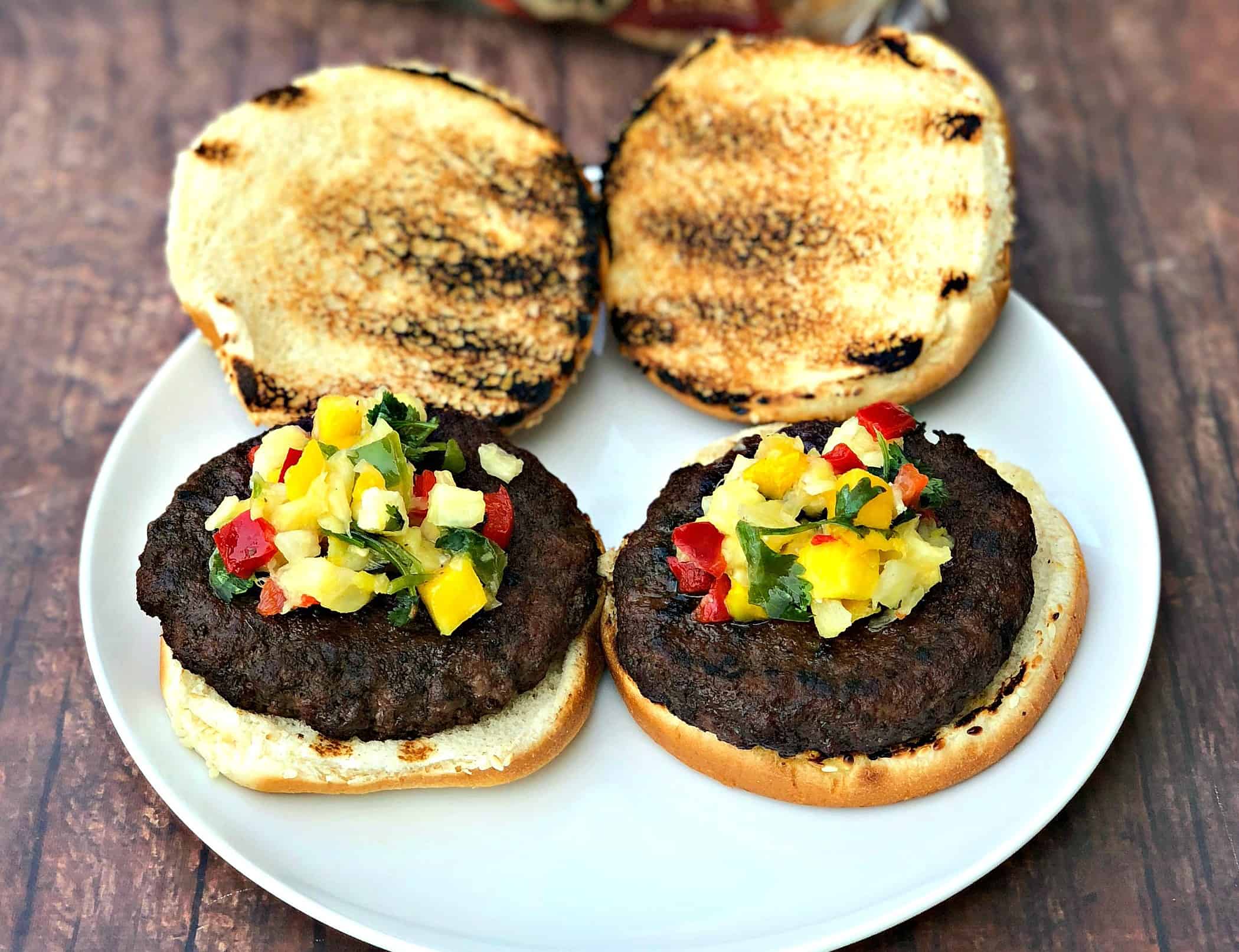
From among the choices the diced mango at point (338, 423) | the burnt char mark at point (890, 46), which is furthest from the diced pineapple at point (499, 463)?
the burnt char mark at point (890, 46)

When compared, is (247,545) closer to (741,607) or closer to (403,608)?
(403,608)

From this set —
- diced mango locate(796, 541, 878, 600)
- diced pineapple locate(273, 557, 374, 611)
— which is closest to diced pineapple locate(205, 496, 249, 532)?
diced pineapple locate(273, 557, 374, 611)

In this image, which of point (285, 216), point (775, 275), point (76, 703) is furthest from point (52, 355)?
point (775, 275)

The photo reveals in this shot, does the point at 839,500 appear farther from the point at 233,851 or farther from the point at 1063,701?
the point at 233,851

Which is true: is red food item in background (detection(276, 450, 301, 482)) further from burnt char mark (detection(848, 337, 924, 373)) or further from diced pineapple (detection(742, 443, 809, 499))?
burnt char mark (detection(848, 337, 924, 373))

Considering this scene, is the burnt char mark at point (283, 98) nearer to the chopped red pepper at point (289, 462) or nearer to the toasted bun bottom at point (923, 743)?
the chopped red pepper at point (289, 462)

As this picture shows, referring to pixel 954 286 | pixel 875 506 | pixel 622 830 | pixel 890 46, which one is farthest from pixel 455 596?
pixel 890 46
